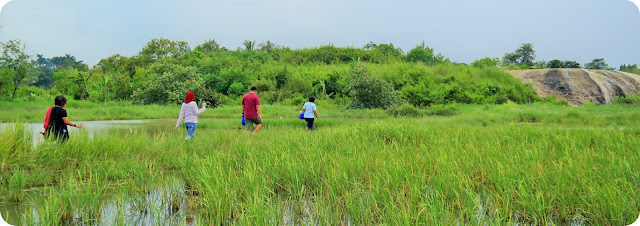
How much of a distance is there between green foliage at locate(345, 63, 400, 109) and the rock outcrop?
12.1 m

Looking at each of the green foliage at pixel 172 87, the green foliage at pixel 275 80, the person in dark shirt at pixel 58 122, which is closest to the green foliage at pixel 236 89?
the green foliage at pixel 275 80

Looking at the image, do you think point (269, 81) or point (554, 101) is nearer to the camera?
point (554, 101)

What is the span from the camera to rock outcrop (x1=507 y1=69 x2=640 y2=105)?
26.3 metres

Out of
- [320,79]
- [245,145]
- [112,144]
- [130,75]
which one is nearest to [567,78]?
[320,79]

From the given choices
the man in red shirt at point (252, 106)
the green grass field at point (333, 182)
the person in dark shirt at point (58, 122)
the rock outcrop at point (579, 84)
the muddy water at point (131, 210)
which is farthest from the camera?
the rock outcrop at point (579, 84)

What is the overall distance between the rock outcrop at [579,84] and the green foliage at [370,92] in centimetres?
1209

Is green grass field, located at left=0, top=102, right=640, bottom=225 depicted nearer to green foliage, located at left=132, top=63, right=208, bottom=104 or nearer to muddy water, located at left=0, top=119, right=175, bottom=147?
muddy water, located at left=0, top=119, right=175, bottom=147

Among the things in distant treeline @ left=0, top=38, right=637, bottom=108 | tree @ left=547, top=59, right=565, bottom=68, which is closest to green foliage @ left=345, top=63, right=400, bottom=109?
distant treeline @ left=0, top=38, right=637, bottom=108

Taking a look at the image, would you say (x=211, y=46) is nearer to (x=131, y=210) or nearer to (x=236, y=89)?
(x=236, y=89)

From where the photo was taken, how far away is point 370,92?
19.7 meters

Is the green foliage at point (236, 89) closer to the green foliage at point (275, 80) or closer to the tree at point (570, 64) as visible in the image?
the green foliage at point (275, 80)

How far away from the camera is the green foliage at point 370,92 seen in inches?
777

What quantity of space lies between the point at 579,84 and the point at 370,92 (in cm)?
1623

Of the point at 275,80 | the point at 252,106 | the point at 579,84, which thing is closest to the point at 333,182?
the point at 252,106
